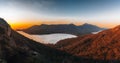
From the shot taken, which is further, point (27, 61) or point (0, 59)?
point (27, 61)

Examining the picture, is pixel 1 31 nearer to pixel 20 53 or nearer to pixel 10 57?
pixel 20 53

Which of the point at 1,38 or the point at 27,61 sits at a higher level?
the point at 1,38

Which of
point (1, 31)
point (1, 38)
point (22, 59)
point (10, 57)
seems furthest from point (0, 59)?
point (1, 31)

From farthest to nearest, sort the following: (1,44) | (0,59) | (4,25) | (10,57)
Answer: (4,25) → (1,44) → (10,57) → (0,59)

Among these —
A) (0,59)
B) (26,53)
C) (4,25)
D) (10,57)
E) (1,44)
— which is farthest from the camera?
(4,25)

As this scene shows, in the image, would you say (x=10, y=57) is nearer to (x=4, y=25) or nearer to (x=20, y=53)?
(x=20, y=53)

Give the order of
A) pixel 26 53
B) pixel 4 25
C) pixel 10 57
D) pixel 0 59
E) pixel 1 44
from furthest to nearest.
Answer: pixel 4 25 < pixel 26 53 < pixel 1 44 < pixel 10 57 < pixel 0 59

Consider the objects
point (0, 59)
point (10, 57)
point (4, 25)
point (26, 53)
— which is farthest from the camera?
point (4, 25)

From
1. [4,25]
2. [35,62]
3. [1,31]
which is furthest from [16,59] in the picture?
[4,25]

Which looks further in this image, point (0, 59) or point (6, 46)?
point (6, 46)
